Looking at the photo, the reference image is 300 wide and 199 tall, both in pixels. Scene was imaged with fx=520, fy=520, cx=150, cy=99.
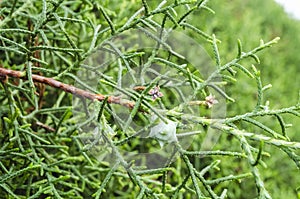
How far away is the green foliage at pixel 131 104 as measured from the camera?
130 cm

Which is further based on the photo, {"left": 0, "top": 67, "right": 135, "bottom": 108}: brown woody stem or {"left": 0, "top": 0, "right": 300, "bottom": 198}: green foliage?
{"left": 0, "top": 67, "right": 135, "bottom": 108}: brown woody stem

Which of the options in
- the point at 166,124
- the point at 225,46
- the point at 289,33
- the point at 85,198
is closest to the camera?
the point at 166,124

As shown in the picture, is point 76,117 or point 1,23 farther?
point 76,117

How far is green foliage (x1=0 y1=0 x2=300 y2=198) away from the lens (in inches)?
51.1

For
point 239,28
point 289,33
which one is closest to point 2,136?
point 239,28

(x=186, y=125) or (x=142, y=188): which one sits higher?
(x=186, y=125)

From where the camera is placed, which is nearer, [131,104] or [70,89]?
[131,104]

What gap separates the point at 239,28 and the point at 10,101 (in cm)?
248

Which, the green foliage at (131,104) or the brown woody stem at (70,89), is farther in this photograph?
the brown woody stem at (70,89)

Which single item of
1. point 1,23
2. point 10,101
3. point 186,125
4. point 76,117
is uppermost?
point 1,23

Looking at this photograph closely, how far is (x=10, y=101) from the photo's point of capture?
156cm

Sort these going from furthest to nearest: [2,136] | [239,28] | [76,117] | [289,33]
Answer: [289,33] < [239,28] < [76,117] < [2,136]

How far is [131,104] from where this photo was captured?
4.50 ft

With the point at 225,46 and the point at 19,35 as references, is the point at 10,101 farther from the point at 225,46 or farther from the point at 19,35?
the point at 225,46
